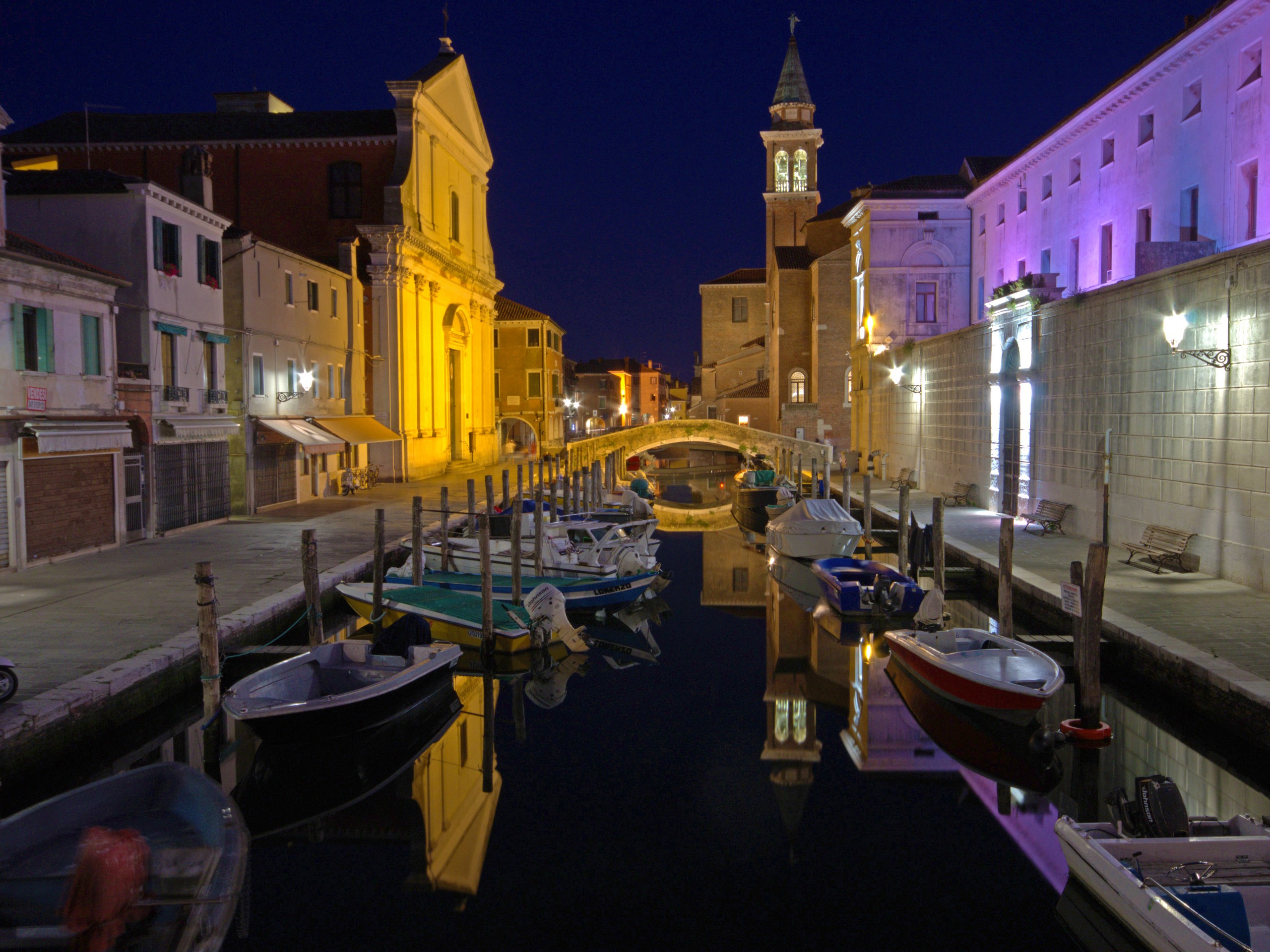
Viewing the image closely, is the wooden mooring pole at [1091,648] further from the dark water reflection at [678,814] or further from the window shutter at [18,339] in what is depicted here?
the window shutter at [18,339]

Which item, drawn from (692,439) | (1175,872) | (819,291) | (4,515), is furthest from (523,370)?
(1175,872)

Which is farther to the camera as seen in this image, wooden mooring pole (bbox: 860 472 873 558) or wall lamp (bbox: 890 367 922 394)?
wall lamp (bbox: 890 367 922 394)

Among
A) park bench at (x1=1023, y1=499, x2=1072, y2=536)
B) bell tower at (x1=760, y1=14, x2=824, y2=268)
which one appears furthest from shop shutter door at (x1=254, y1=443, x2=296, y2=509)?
bell tower at (x1=760, y1=14, x2=824, y2=268)

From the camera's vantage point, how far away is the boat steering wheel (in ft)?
17.5

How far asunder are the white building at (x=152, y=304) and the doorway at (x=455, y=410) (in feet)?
57.8

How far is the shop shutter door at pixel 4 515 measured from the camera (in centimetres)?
1354

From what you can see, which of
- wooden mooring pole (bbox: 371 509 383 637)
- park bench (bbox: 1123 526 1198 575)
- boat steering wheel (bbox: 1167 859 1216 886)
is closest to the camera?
boat steering wheel (bbox: 1167 859 1216 886)

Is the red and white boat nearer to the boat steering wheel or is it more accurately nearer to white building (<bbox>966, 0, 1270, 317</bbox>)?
the boat steering wheel

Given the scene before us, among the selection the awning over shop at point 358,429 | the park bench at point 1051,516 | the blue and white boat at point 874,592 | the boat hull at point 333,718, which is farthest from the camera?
the awning over shop at point 358,429

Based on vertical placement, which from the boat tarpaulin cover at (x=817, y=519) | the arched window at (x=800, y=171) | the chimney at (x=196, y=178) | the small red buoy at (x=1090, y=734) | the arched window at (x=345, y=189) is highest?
the arched window at (x=800, y=171)

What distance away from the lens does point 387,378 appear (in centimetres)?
2977

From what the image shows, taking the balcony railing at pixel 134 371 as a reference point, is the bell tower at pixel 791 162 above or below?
above

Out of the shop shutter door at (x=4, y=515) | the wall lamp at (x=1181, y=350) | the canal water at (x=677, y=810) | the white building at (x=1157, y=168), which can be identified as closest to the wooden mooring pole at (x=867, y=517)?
the wall lamp at (x=1181, y=350)

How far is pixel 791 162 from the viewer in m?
54.8
